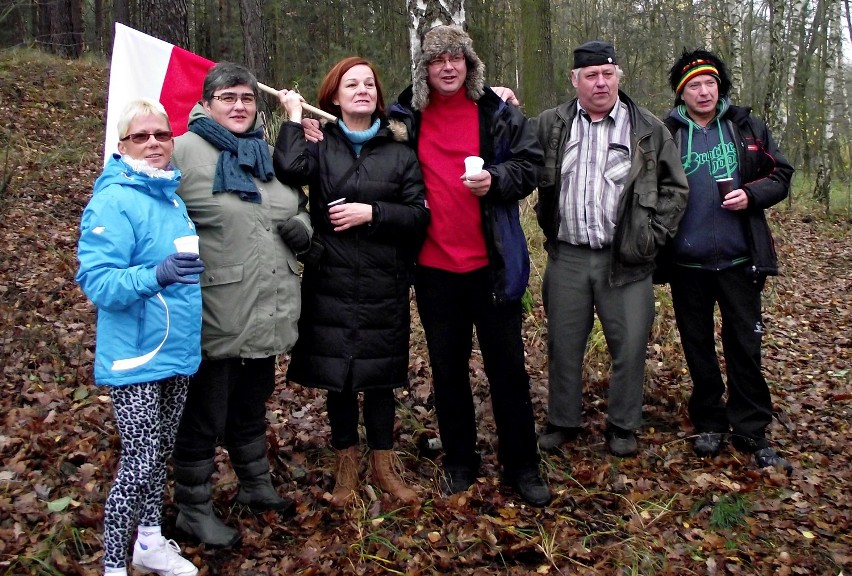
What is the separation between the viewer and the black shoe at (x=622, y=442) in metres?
4.59

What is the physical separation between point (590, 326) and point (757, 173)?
4.48 feet

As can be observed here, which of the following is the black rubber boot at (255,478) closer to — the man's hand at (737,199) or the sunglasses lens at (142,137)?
the sunglasses lens at (142,137)

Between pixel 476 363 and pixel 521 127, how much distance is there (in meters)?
2.57

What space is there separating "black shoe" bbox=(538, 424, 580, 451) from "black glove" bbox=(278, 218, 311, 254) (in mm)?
2164

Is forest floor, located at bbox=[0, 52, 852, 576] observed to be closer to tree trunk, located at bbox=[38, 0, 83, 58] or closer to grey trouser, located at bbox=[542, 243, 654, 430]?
grey trouser, located at bbox=[542, 243, 654, 430]

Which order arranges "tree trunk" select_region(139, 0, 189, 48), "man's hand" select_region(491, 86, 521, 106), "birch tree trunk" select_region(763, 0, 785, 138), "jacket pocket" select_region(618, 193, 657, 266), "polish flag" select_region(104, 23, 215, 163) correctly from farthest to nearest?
1. "birch tree trunk" select_region(763, 0, 785, 138)
2. "tree trunk" select_region(139, 0, 189, 48)
3. "jacket pocket" select_region(618, 193, 657, 266)
4. "man's hand" select_region(491, 86, 521, 106)
5. "polish flag" select_region(104, 23, 215, 163)

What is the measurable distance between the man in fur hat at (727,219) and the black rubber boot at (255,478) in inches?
107

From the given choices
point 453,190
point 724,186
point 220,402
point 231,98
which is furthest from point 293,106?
point 724,186

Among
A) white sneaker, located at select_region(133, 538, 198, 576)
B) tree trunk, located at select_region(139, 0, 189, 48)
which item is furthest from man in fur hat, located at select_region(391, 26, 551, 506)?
tree trunk, located at select_region(139, 0, 189, 48)

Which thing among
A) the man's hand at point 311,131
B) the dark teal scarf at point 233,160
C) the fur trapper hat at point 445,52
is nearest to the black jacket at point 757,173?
the fur trapper hat at point 445,52

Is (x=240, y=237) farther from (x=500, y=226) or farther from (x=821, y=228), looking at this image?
(x=821, y=228)

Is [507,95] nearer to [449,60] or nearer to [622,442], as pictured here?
[449,60]

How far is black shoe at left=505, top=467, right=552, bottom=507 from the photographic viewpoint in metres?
4.04

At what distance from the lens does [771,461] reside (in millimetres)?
4426
